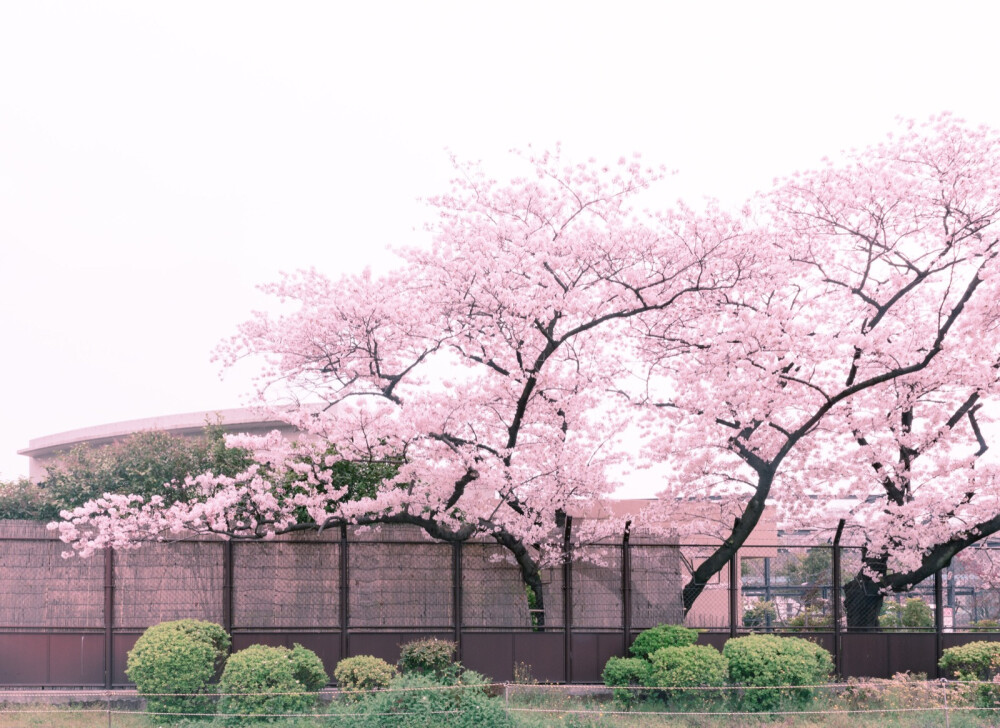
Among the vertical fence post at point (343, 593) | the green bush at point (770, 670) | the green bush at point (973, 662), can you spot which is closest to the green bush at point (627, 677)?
the green bush at point (770, 670)

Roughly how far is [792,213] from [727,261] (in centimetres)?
242

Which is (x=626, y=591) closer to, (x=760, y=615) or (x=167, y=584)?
(x=760, y=615)

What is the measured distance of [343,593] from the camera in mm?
16781

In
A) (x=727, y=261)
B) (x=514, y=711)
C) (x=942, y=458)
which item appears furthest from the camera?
(x=942, y=458)

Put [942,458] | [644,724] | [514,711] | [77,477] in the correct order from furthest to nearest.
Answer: [77,477] → [942,458] → [644,724] → [514,711]

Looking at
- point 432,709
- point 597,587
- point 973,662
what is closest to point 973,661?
point 973,662

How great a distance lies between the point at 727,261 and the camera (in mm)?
15961

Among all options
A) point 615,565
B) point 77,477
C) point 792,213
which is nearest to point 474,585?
point 615,565

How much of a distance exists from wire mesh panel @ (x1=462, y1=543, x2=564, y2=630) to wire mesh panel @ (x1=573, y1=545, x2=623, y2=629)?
0.99 feet

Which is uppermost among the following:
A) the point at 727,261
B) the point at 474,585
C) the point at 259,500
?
the point at 727,261

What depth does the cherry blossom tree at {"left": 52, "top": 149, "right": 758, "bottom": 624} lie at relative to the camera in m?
15.7

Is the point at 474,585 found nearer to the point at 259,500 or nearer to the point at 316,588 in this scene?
the point at 316,588

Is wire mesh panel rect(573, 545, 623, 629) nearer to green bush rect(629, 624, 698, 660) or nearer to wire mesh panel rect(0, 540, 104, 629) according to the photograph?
green bush rect(629, 624, 698, 660)

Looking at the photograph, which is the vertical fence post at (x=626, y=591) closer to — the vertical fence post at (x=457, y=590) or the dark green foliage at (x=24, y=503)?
the vertical fence post at (x=457, y=590)
